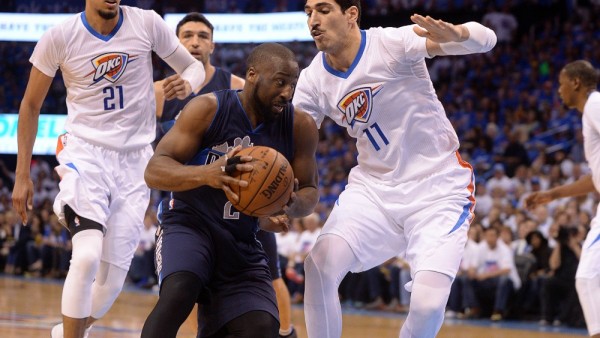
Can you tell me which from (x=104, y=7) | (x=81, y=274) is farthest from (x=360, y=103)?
(x=81, y=274)

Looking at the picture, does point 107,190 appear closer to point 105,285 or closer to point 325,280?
point 105,285

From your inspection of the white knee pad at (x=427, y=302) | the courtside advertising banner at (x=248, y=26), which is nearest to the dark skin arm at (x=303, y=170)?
the white knee pad at (x=427, y=302)

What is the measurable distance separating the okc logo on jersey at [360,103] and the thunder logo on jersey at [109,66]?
1.51m

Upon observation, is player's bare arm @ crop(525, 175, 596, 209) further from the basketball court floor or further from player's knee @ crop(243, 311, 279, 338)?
player's knee @ crop(243, 311, 279, 338)

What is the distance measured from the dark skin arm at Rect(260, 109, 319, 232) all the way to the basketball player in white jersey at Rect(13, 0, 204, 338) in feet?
3.99

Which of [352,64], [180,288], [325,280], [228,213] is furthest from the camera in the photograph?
[352,64]

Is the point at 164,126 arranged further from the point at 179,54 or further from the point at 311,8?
the point at 311,8

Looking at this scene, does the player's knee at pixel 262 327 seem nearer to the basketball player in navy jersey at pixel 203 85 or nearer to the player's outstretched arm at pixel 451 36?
the player's outstretched arm at pixel 451 36

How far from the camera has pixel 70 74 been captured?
5.71 meters

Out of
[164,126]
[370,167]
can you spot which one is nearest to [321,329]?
[370,167]

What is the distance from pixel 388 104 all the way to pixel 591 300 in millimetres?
2116

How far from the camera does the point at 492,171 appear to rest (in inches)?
605

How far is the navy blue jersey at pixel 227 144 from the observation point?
179 inches

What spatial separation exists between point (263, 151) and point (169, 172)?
47cm
